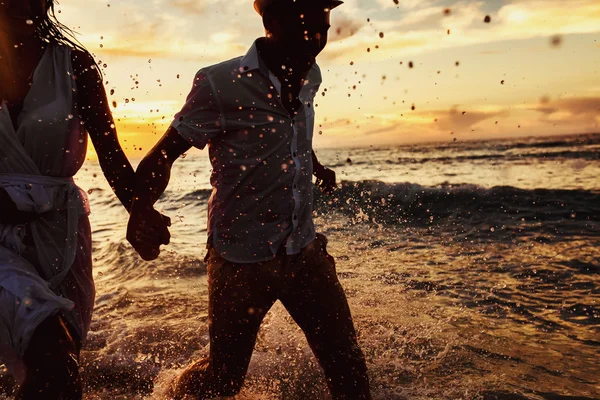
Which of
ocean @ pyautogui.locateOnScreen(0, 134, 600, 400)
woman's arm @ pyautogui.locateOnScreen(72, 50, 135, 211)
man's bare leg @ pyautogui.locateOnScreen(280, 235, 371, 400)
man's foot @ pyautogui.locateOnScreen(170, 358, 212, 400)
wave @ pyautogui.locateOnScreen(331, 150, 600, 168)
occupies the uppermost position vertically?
woman's arm @ pyautogui.locateOnScreen(72, 50, 135, 211)

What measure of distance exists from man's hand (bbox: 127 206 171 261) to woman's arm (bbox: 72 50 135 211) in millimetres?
111

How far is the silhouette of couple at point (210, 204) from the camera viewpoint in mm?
1938

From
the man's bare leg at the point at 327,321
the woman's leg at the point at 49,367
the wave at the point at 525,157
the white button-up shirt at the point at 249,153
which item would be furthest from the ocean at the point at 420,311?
the wave at the point at 525,157

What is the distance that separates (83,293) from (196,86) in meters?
1.09

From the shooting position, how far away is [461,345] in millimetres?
4609

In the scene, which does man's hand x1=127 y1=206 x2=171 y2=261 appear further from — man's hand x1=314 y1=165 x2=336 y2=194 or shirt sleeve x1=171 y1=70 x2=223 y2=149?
man's hand x1=314 y1=165 x2=336 y2=194

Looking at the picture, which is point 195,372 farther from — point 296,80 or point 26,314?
point 296,80

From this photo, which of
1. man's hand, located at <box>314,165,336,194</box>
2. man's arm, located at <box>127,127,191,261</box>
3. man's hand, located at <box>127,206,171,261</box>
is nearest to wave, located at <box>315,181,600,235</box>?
man's hand, located at <box>314,165,336,194</box>

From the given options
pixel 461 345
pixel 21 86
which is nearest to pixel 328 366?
pixel 21 86

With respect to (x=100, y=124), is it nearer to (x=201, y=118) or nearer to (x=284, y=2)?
(x=201, y=118)

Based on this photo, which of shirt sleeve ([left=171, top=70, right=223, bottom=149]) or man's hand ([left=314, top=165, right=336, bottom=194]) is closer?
shirt sleeve ([left=171, top=70, right=223, bottom=149])

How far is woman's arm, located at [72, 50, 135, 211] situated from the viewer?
215 cm

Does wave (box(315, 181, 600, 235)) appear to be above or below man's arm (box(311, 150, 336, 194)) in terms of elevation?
below

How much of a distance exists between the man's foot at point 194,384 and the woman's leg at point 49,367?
2.96 ft
